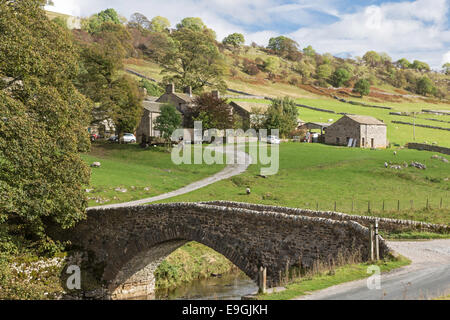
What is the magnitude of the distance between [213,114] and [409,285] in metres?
55.8

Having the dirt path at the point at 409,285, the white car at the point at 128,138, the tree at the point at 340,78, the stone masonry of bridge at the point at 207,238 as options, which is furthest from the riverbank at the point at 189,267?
the tree at the point at 340,78

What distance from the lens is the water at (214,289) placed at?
1051 inches

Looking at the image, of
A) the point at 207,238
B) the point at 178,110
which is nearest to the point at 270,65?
the point at 178,110

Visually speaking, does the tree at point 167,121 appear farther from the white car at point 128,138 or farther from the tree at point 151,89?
the tree at point 151,89

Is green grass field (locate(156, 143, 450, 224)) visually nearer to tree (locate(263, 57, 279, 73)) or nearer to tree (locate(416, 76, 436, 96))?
tree (locate(263, 57, 279, 73))

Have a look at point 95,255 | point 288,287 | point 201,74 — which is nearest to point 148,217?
point 95,255

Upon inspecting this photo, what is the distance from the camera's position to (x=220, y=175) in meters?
48.8

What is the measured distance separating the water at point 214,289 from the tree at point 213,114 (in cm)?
3874

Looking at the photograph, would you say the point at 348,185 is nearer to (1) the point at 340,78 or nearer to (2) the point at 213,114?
(2) the point at 213,114

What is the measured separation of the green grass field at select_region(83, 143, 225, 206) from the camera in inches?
1581

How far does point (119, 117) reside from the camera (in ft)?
191

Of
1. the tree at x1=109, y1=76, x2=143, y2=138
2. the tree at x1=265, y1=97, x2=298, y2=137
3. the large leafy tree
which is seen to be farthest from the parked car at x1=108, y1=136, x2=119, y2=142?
the large leafy tree

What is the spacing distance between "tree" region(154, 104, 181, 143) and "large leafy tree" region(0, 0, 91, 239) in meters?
34.3
